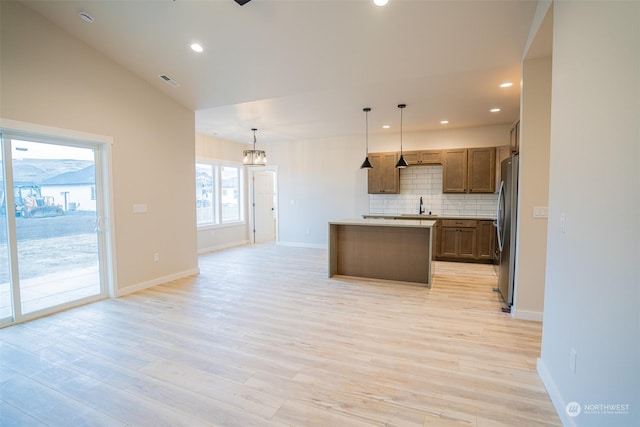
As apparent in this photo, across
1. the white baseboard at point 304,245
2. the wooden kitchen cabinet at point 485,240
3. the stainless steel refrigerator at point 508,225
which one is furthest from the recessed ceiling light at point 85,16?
the wooden kitchen cabinet at point 485,240

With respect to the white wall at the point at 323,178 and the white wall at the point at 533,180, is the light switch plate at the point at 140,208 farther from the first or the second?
the white wall at the point at 533,180

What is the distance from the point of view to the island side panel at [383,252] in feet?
14.5

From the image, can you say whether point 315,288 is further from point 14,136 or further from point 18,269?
point 14,136

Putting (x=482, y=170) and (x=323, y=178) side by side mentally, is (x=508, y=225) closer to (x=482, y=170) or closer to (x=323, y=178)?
(x=482, y=170)

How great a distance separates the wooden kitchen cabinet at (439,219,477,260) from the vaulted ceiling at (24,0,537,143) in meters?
2.23

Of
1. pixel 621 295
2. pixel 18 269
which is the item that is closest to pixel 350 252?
pixel 621 295

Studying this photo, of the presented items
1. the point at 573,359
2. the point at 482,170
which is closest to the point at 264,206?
the point at 482,170

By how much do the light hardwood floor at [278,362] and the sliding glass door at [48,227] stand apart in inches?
12.7

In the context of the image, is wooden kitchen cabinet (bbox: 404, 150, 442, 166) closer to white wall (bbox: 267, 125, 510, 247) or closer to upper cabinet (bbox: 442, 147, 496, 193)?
upper cabinet (bbox: 442, 147, 496, 193)

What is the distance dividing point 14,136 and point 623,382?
16.7 ft

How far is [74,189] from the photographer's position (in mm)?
3736

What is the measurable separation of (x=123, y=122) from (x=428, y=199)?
18.9ft

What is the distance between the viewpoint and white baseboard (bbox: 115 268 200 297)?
4.13 m

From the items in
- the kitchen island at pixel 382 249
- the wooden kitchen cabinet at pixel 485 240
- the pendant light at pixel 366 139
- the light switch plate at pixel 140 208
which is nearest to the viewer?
the light switch plate at pixel 140 208
